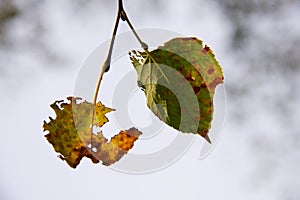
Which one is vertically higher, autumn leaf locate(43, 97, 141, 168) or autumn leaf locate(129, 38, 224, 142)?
autumn leaf locate(129, 38, 224, 142)

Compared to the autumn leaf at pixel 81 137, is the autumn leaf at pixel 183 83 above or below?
above

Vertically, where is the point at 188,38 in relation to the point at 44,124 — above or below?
above

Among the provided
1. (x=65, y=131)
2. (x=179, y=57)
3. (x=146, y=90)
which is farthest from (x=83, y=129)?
(x=179, y=57)

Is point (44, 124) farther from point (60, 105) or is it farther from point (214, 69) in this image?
point (214, 69)

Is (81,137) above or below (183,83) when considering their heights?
below
